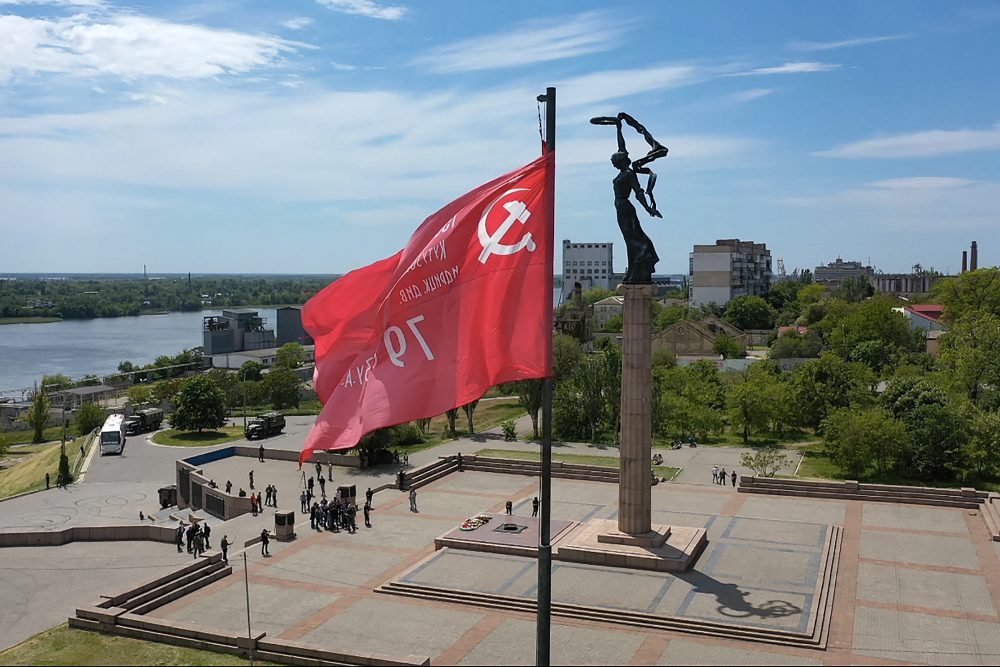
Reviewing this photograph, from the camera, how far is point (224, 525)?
3469 cm

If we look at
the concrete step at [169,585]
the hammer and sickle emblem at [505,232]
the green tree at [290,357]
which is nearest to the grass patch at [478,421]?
the concrete step at [169,585]

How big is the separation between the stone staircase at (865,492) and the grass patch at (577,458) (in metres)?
5.27

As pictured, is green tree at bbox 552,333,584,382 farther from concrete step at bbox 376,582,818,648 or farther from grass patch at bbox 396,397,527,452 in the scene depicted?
concrete step at bbox 376,582,818,648

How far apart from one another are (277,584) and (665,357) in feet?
187

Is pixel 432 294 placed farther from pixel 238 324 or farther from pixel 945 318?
pixel 238 324

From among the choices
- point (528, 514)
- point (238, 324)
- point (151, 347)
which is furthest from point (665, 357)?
point (151, 347)

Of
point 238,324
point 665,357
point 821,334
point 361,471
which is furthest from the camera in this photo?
point 238,324

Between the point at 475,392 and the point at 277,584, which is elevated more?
the point at 475,392

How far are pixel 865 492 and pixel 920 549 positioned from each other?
799cm

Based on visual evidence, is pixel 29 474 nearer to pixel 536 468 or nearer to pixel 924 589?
pixel 536 468

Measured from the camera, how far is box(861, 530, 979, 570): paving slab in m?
28.3

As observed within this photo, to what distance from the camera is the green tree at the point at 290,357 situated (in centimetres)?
9744

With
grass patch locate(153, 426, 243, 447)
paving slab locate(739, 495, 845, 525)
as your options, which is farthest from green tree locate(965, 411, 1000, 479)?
grass patch locate(153, 426, 243, 447)

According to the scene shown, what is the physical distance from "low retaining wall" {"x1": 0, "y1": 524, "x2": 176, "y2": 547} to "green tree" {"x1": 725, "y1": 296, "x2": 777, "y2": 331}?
10483 centimetres
